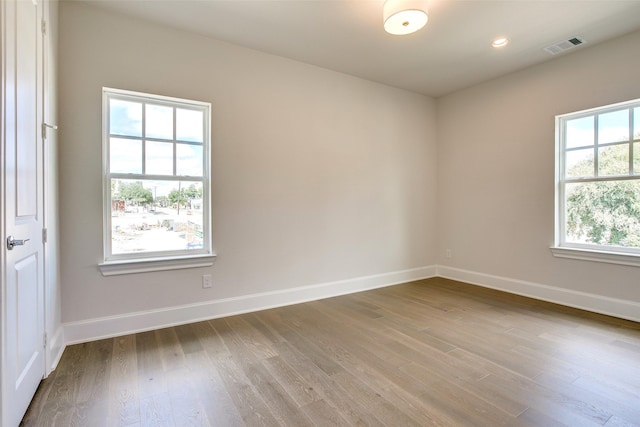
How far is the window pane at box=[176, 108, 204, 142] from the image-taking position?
9.82 ft

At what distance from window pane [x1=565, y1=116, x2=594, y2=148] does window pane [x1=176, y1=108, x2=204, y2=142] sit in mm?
4112

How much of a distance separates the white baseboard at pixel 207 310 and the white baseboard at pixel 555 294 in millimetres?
1121

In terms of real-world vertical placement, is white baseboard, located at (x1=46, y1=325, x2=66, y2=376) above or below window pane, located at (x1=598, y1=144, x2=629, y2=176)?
below

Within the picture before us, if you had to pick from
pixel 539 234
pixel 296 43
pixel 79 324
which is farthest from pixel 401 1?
pixel 79 324

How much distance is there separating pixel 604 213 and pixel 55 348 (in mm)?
5214

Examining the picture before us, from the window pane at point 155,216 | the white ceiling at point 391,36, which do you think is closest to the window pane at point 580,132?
the white ceiling at point 391,36

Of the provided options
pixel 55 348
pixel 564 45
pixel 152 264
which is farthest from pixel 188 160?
pixel 564 45

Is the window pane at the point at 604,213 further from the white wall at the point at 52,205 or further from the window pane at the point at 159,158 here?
the white wall at the point at 52,205

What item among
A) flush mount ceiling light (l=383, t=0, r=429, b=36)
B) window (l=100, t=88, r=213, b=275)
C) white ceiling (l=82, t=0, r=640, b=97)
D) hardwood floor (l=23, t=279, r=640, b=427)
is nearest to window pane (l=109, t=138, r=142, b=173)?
window (l=100, t=88, r=213, b=275)

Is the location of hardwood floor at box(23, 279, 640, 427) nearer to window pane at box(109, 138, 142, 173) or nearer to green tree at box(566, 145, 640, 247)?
green tree at box(566, 145, 640, 247)

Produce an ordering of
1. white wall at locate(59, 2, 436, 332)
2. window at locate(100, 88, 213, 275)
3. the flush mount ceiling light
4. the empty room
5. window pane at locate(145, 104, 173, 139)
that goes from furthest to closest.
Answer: window pane at locate(145, 104, 173, 139), window at locate(100, 88, 213, 275), white wall at locate(59, 2, 436, 332), the flush mount ceiling light, the empty room

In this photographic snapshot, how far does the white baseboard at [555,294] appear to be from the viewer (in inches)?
121

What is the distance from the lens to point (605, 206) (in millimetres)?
3305

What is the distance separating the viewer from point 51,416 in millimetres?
1677
